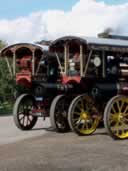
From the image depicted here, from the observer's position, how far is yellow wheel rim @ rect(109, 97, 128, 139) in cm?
1188

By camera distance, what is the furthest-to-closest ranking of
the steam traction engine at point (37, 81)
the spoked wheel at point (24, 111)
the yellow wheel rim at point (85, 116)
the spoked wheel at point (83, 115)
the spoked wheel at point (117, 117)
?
the spoked wheel at point (24, 111) → the steam traction engine at point (37, 81) → the yellow wheel rim at point (85, 116) → the spoked wheel at point (83, 115) → the spoked wheel at point (117, 117)

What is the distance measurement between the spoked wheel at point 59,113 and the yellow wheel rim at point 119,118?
157 cm

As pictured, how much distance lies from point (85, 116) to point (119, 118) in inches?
41.2

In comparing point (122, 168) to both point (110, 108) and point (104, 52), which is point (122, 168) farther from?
point (104, 52)

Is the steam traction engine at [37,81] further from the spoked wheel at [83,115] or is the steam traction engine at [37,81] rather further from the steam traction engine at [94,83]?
the spoked wheel at [83,115]

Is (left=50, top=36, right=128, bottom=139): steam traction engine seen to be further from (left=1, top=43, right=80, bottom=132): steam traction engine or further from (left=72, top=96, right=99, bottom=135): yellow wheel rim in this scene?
(left=1, top=43, right=80, bottom=132): steam traction engine

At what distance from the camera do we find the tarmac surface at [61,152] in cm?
812

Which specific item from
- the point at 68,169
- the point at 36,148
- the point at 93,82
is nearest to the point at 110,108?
the point at 93,82

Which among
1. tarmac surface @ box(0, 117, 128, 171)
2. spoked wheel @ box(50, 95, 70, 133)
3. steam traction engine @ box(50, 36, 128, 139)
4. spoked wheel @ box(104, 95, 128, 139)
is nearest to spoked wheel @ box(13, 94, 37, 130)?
tarmac surface @ box(0, 117, 128, 171)

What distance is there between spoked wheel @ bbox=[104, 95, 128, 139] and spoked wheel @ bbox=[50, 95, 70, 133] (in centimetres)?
157

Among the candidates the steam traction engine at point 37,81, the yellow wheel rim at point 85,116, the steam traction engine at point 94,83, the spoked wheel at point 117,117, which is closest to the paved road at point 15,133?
the steam traction engine at point 37,81

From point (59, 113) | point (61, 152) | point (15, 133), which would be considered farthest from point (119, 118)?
point (15, 133)

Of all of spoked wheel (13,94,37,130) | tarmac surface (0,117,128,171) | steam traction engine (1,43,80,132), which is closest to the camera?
tarmac surface (0,117,128,171)

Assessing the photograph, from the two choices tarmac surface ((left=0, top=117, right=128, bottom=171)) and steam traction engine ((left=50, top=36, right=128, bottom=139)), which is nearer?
tarmac surface ((left=0, top=117, right=128, bottom=171))
